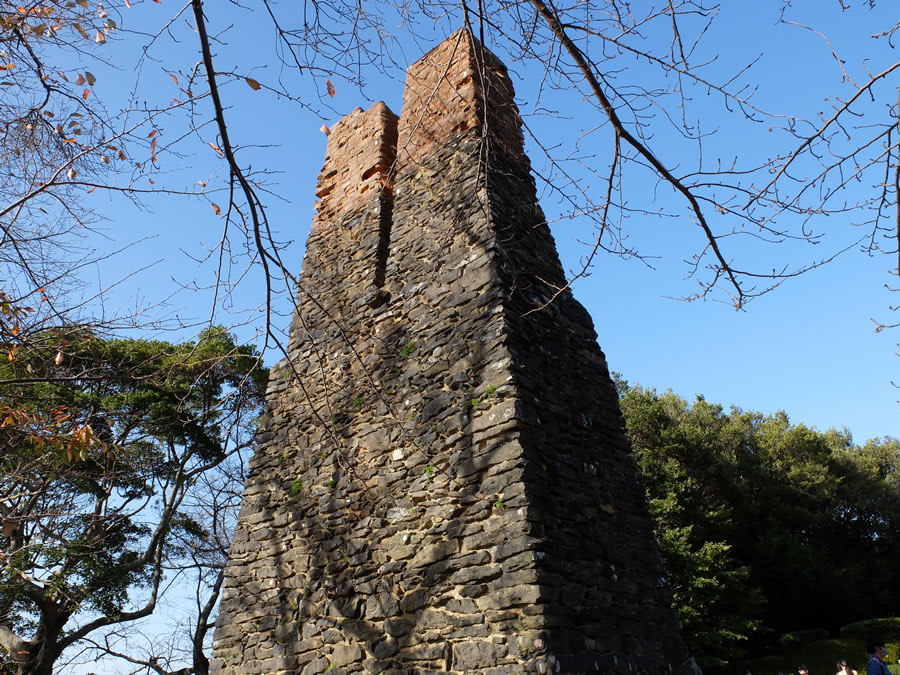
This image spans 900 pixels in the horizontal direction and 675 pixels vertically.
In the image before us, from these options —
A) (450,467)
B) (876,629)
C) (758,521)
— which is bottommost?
(876,629)

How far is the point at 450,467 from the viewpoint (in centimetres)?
409

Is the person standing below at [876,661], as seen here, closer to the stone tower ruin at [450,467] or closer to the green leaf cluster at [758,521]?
the stone tower ruin at [450,467]

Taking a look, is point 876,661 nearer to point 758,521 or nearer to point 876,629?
point 876,629

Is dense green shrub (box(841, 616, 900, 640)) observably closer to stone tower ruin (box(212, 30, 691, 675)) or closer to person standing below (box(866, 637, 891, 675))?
person standing below (box(866, 637, 891, 675))

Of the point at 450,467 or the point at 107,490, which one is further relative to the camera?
the point at 107,490

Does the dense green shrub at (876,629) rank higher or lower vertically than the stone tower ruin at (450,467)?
lower

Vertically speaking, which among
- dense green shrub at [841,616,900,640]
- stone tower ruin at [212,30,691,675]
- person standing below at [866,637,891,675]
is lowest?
dense green shrub at [841,616,900,640]

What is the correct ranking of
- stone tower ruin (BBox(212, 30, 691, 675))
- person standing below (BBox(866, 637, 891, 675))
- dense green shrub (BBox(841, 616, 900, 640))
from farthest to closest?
dense green shrub (BBox(841, 616, 900, 640)) → person standing below (BBox(866, 637, 891, 675)) → stone tower ruin (BBox(212, 30, 691, 675))

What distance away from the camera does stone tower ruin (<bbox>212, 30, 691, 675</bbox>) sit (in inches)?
140

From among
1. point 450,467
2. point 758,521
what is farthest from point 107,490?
point 758,521

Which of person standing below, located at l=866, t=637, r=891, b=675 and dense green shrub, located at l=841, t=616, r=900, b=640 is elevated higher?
person standing below, located at l=866, t=637, r=891, b=675

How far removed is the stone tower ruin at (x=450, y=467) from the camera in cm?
355

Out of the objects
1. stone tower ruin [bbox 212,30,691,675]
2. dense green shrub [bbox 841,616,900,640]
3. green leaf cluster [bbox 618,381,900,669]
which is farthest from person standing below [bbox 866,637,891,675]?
dense green shrub [bbox 841,616,900,640]

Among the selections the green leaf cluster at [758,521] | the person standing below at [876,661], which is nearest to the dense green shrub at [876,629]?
the green leaf cluster at [758,521]
